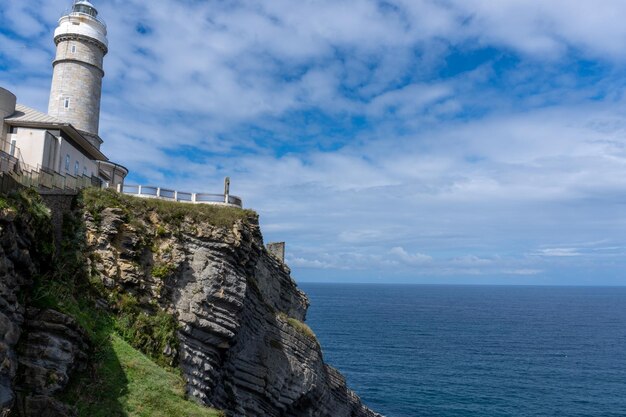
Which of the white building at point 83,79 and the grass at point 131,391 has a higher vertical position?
the white building at point 83,79

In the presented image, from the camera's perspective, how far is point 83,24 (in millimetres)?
46562

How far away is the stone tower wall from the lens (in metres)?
45.7

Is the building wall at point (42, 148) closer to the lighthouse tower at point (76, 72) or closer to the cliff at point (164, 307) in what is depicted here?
the cliff at point (164, 307)

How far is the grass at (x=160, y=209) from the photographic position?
27.5m

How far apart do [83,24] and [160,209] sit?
28.3 meters

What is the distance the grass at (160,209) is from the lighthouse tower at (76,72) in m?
20.9

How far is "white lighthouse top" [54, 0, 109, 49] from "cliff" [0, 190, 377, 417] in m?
26.0

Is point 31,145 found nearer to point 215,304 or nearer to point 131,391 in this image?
point 215,304

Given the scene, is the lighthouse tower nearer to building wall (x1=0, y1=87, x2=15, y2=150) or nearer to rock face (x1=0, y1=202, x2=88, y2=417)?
building wall (x1=0, y1=87, x2=15, y2=150)

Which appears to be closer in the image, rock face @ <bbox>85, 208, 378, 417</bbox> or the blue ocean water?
rock face @ <bbox>85, 208, 378, 417</bbox>

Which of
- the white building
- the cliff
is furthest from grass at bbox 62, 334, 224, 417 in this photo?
the white building

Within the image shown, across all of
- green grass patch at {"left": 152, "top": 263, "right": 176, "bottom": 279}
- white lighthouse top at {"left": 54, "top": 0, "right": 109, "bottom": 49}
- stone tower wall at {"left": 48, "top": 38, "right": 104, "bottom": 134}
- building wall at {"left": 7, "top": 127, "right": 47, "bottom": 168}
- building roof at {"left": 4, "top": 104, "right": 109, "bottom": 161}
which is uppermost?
white lighthouse top at {"left": 54, "top": 0, "right": 109, "bottom": 49}

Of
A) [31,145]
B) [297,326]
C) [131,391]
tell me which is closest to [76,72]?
[31,145]

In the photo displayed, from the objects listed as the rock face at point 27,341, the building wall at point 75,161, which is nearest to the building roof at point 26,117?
the building wall at point 75,161
